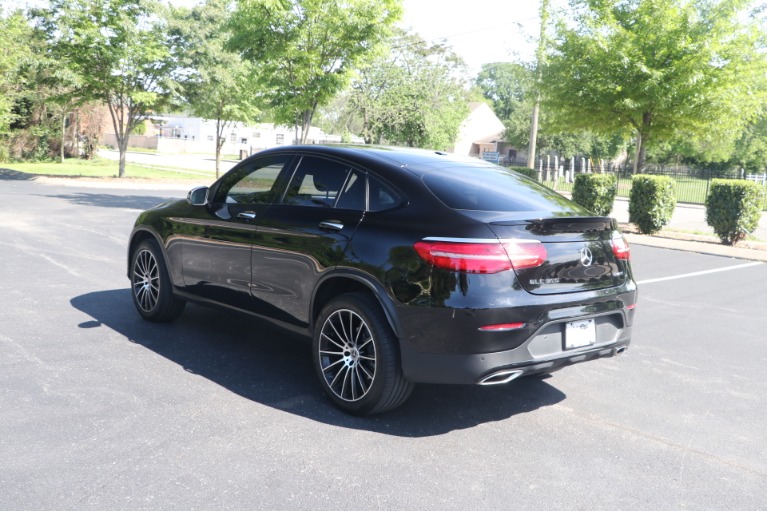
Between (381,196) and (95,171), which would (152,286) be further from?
(95,171)

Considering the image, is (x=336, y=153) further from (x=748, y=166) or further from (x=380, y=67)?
(x=748, y=166)

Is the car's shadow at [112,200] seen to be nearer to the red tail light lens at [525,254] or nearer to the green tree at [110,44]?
the green tree at [110,44]

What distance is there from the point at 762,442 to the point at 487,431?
5.63 feet

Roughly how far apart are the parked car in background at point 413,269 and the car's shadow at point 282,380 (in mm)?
185

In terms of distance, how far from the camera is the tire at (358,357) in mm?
4281

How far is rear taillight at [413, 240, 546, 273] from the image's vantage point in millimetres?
4031

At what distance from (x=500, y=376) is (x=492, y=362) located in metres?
0.12

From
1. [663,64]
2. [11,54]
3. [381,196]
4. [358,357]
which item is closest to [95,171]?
[11,54]

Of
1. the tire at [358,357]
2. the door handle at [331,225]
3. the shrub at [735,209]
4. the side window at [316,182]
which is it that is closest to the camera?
the tire at [358,357]

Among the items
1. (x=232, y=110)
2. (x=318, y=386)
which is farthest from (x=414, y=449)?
(x=232, y=110)

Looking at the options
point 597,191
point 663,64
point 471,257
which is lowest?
point 471,257

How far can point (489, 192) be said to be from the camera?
472 centimetres

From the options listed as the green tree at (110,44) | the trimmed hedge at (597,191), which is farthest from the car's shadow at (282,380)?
the green tree at (110,44)

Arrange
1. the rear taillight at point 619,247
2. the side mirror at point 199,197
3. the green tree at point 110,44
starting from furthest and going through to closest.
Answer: the green tree at point 110,44 → the side mirror at point 199,197 → the rear taillight at point 619,247
